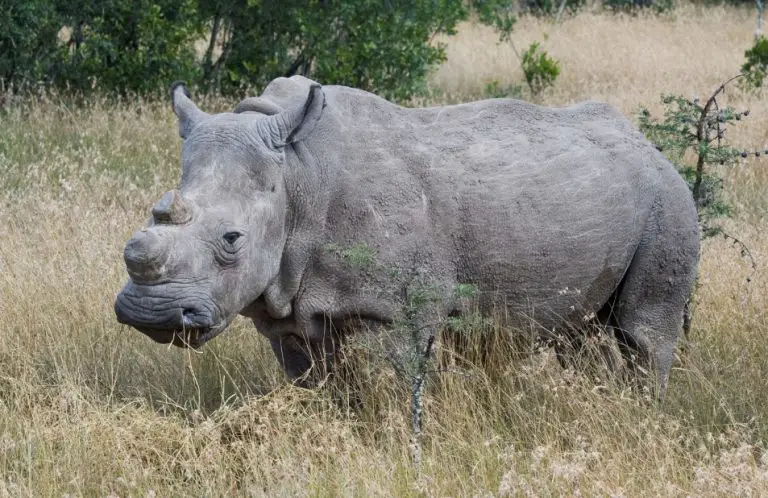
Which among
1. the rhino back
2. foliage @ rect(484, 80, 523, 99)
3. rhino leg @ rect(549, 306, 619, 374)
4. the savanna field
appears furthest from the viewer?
foliage @ rect(484, 80, 523, 99)

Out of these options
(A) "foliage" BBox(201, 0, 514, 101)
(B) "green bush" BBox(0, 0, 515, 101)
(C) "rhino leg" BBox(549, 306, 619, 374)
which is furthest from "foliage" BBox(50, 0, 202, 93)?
(C) "rhino leg" BBox(549, 306, 619, 374)

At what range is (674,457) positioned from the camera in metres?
4.71

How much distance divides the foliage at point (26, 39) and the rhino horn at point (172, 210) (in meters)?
8.28

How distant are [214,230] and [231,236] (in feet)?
0.26

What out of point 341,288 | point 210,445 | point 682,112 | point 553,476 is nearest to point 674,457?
point 553,476

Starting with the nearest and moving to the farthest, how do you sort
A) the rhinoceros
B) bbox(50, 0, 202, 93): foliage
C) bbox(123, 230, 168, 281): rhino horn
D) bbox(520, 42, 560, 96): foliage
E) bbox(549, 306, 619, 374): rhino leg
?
bbox(123, 230, 168, 281): rhino horn
the rhinoceros
bbox(549, 306, 619, 374): rhino leg
bbox(50, 0, 202, 93): foliage
bbox(520, 42, 560, 96): foliage

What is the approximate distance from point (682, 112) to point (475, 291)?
245 centimetres

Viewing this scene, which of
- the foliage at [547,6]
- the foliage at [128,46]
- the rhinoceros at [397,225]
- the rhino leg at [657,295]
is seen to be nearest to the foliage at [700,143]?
the rhinoceros at [397,225]

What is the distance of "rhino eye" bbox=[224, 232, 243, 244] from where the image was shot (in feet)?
14.4

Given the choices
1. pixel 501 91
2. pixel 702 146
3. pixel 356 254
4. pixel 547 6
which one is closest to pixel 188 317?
pixel 356 254

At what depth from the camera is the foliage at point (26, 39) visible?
12.0 metres

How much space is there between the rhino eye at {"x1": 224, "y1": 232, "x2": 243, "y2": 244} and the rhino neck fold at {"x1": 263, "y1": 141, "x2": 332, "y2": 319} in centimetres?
37

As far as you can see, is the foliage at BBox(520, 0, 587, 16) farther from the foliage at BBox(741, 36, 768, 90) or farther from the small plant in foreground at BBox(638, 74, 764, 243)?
the small plant in foreground at BBox(638, 74, 764, 243)

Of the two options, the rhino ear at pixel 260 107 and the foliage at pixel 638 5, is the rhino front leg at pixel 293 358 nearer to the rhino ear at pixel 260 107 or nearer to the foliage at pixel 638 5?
the rhino ear at pixel 260 107
